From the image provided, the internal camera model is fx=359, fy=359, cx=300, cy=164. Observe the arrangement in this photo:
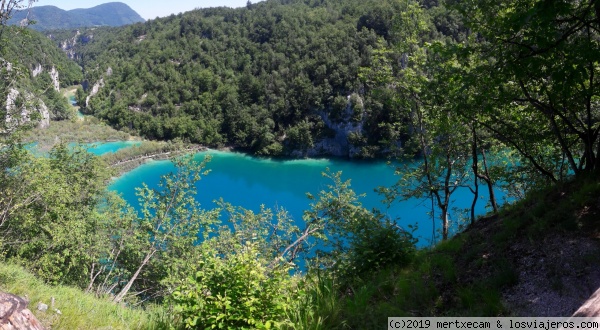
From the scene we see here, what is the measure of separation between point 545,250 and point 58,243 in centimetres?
917

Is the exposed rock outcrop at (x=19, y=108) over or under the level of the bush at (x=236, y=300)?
over

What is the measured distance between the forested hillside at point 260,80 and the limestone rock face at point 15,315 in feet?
144

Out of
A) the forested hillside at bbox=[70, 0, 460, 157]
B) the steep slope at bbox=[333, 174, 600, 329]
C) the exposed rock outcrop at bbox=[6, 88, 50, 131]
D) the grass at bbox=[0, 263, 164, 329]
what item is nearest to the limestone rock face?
the grass at bbox=[0, 263, 164, 329]

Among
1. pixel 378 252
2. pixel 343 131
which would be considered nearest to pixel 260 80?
pixel 343 131

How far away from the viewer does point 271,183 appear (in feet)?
145

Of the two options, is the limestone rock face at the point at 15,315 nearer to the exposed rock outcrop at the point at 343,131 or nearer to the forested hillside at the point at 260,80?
the forested hillside at the point at 260,80

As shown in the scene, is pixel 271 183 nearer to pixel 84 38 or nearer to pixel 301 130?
pixel 301 130

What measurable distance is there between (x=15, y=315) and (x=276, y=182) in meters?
42.1

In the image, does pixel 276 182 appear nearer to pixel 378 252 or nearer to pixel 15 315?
pixel 378 252

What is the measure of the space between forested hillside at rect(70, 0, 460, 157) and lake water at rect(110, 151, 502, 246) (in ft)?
13.2

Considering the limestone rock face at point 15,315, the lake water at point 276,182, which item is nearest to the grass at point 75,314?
the limestone rock face at point 15,315

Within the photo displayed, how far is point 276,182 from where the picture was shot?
44.4 meters

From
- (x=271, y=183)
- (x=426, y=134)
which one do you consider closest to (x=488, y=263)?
(x=426, y=134)

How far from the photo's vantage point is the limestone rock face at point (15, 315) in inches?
87.4
